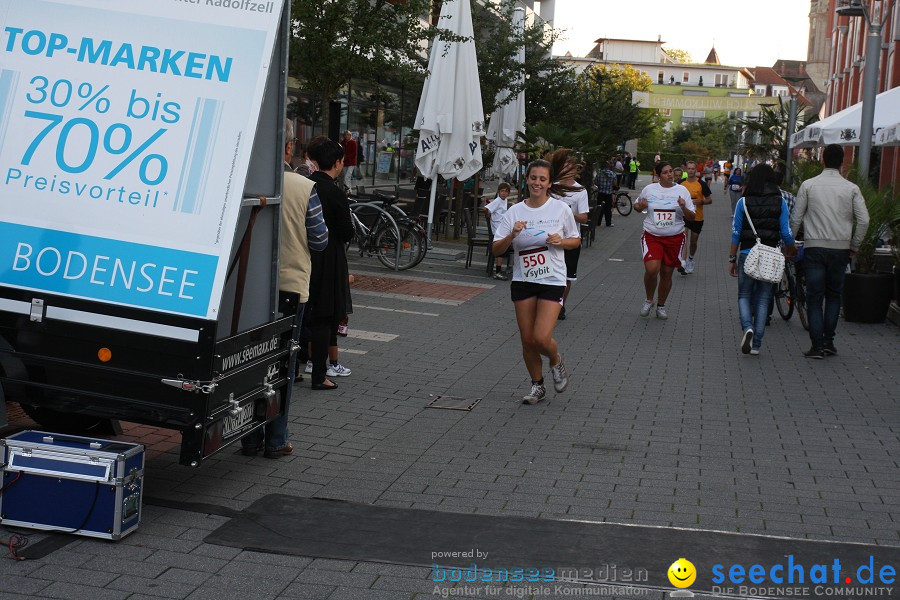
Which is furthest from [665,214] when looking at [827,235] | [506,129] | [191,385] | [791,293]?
[506,129]

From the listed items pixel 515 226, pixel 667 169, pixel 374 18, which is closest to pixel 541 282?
pixel 515 226

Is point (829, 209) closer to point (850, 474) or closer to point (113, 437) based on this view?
point (850, 474)

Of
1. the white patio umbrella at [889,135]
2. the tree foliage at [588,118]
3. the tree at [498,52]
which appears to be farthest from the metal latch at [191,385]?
A: the tree foliage at [588,118]

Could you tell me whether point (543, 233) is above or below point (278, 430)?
above

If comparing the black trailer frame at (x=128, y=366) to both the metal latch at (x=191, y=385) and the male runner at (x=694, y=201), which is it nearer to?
the metal latch at (x=191, y=385)

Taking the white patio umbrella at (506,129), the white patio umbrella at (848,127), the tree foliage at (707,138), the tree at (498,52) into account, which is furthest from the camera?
the tree foliage at (707,138)

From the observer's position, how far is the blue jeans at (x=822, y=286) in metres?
10.9

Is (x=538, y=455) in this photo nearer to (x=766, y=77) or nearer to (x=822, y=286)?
(x=822, y=286)

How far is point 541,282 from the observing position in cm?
823

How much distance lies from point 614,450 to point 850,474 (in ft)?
4.63

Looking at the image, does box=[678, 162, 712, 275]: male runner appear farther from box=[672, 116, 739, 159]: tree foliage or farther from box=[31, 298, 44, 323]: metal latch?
box=[672, 116, 739, 159]: tree foliage

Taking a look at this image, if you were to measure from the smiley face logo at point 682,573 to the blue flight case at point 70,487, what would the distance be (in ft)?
7.94

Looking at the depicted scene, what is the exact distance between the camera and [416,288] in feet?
50.1

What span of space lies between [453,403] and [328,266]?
1390 millimetres
